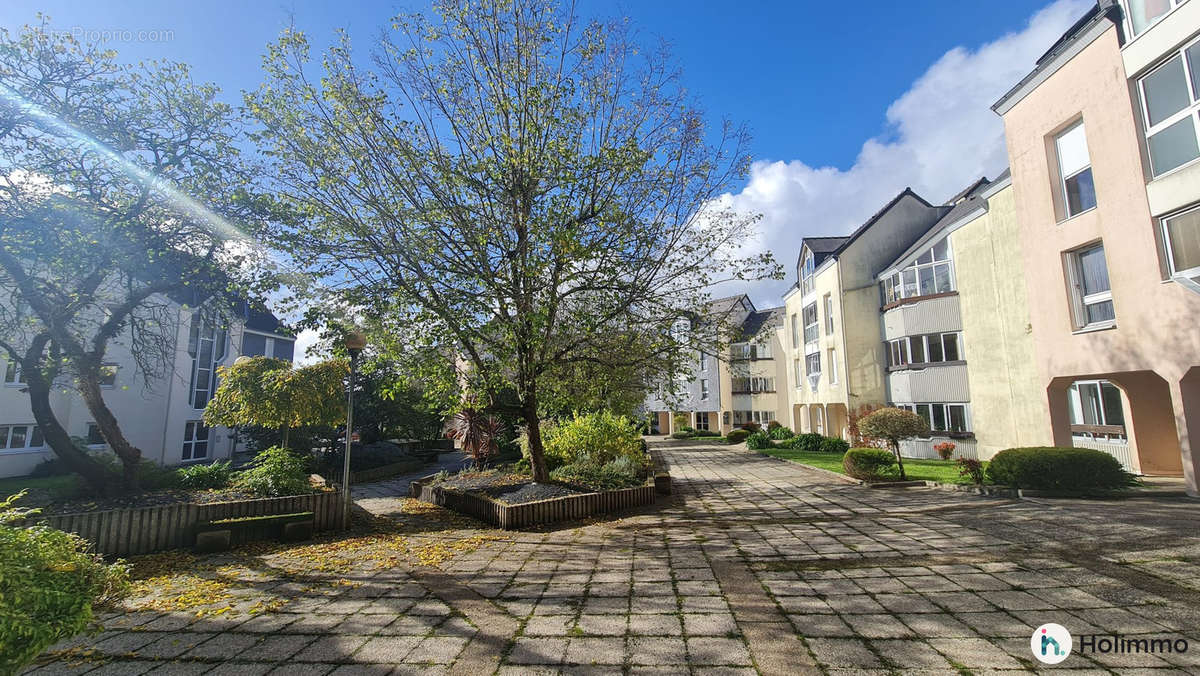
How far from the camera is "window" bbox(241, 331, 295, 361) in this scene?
27.4 m

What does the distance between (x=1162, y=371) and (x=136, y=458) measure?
63.3ft

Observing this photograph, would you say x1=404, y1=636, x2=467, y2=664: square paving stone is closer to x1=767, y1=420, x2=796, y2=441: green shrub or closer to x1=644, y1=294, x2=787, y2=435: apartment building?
x1=767, y1=420, x2=796, y2=441: green shrub

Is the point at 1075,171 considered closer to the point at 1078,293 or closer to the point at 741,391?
the point at 1078,293

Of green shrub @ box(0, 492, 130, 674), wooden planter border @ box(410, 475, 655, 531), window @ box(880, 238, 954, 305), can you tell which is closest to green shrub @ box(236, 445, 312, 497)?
wooden planter border @ box(410, 475, 655, 531)

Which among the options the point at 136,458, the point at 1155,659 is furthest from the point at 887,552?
the point at 136,458

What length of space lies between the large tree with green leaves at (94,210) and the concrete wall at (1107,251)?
17119mm

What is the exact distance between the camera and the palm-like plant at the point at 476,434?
1717cm

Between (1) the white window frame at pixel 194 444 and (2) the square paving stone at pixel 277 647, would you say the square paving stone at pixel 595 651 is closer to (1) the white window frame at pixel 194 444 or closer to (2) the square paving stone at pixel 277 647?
(2) the square paving stone at pixel 277 647

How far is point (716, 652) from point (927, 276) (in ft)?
73.4

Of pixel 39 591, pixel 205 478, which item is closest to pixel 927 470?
pixel 39 591

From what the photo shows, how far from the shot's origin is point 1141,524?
7445mm

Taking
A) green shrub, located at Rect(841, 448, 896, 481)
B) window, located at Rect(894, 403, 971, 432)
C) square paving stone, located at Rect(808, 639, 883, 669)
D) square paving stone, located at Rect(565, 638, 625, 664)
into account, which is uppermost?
window, located at Rect(894, 403, 971, 432)

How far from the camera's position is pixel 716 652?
3795mm

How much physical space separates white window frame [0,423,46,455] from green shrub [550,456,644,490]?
19.3 m
